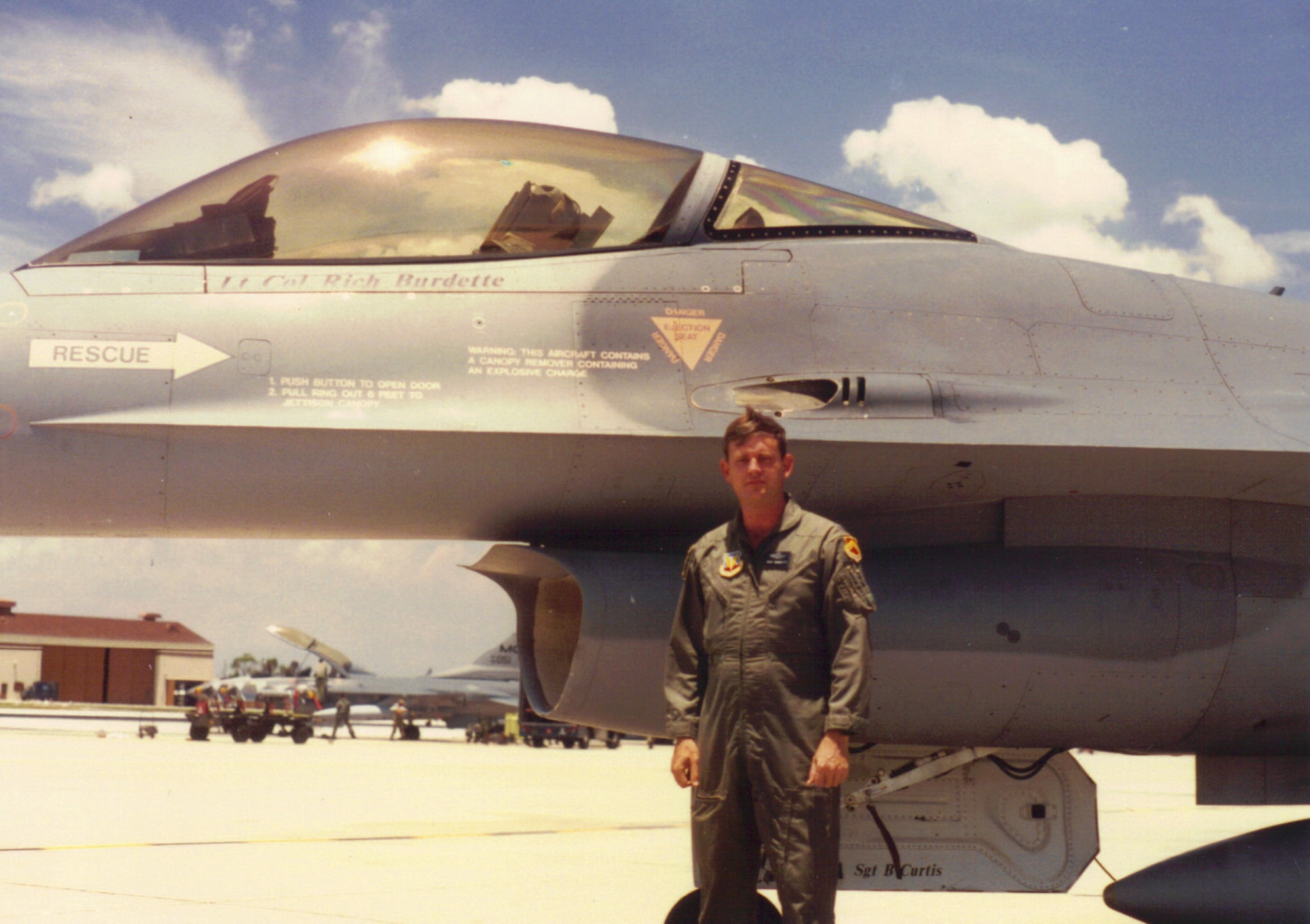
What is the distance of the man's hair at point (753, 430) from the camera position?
3629mm

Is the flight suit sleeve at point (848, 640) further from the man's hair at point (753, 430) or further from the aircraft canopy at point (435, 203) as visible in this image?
the aircraft canopy at point (435, 203)

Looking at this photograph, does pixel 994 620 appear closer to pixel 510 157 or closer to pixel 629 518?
pixel 629 518

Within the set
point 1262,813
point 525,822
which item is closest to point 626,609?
point 525,822

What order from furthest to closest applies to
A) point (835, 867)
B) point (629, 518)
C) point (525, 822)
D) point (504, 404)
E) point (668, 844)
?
point (525, 822) < point (668, 844) < point (629, 518) < point (504, 404) < point (835, 867)

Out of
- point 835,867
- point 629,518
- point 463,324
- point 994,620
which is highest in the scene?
point 463,324

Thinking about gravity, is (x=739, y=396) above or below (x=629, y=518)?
above

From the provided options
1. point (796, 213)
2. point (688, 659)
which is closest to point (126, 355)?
point (688, 659)

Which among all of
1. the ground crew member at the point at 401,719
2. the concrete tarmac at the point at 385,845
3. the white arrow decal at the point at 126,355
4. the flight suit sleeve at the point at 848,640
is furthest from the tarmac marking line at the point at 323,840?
the ground crew member at the point at 401,719

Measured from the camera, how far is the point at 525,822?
1195cm

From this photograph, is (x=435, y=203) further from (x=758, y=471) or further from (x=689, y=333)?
(x=758, y=471)

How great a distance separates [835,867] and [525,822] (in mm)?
8853

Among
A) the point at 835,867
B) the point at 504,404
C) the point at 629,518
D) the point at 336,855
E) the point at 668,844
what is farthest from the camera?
the point at 668,844

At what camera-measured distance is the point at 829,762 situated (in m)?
3.34

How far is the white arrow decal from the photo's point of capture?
14.1 feet
